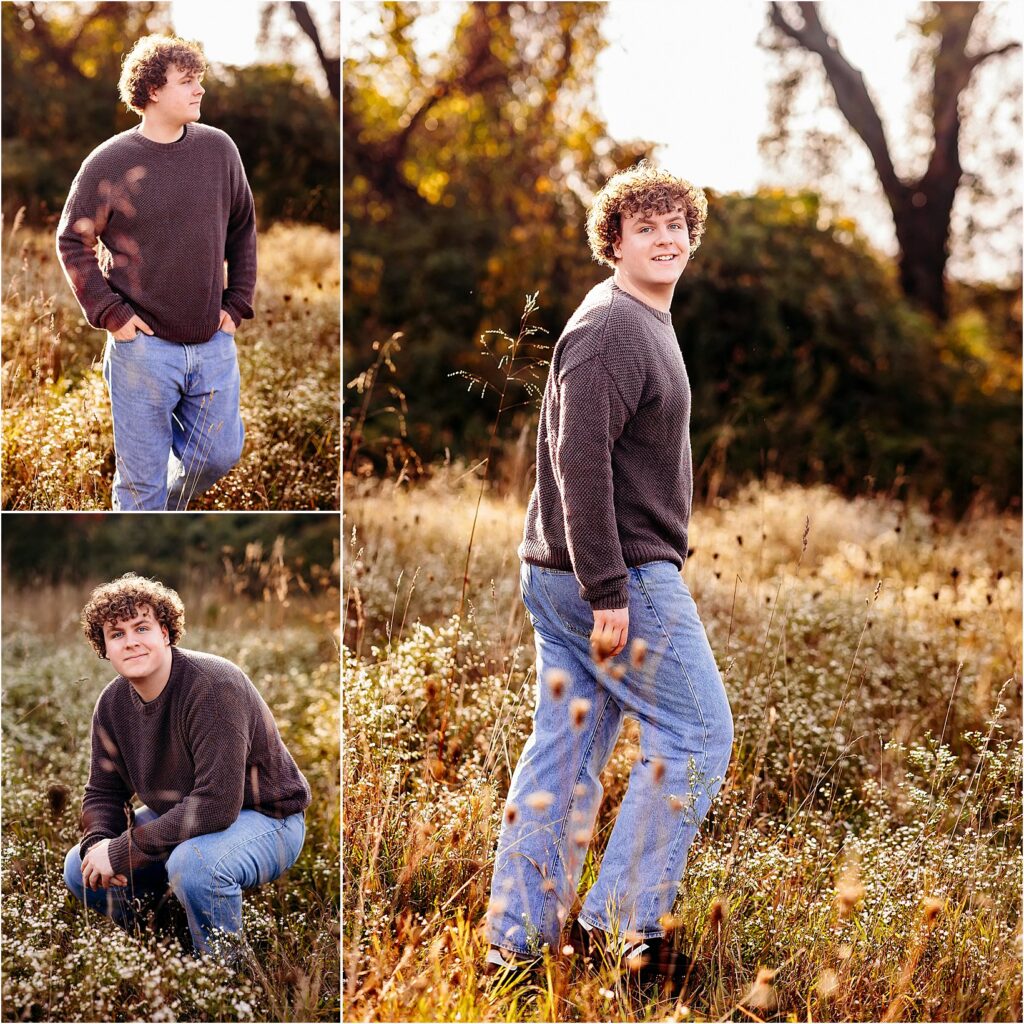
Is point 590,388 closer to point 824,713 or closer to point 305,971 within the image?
point 305,971

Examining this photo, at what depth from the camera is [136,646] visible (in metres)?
3.00

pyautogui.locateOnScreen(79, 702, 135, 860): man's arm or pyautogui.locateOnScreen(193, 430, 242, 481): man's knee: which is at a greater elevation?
pyautogui.locateOnScreen(193, 430, 242, 481): man's knee

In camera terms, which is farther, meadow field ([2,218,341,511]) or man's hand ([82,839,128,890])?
meadow field ([2,218,341,511])

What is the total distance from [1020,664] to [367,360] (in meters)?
5.27

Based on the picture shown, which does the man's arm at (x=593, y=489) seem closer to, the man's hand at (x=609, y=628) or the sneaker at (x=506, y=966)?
the man's hand at (x=609, y=628)

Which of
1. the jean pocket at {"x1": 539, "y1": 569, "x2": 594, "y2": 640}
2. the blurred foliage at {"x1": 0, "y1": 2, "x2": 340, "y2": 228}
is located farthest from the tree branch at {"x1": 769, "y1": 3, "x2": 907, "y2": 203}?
the jean pocket at {"x1": 539, "y1": 569, "x2": 594, "y2": 640}

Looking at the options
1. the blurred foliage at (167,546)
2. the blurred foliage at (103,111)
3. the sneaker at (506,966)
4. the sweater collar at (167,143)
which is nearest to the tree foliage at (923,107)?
the blurred foliage at (103,111)

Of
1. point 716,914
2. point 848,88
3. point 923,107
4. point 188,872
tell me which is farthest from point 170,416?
point 923,107

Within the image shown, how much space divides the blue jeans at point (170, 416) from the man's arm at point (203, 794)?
64 cm

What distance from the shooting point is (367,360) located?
817 cm

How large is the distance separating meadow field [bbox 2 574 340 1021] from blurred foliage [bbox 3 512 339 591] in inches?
7.0

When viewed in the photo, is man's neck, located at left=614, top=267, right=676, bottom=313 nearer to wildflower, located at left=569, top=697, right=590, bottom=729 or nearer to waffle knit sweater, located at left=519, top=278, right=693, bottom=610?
waffle knit sweater, located at left=519, top=278, right=693, bottom=610

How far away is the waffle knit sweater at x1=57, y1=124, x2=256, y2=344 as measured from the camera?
299cm

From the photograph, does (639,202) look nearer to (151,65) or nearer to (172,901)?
(151,65)
